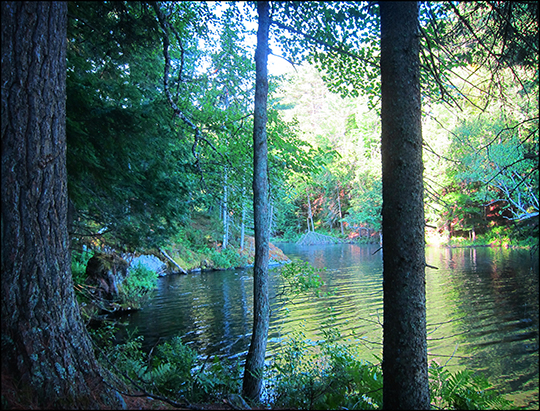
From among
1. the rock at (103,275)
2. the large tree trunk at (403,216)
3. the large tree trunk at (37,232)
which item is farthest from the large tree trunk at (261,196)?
the rock at (103,275)

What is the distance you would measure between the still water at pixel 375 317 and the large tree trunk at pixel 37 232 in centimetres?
280

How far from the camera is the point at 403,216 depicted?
123 inches

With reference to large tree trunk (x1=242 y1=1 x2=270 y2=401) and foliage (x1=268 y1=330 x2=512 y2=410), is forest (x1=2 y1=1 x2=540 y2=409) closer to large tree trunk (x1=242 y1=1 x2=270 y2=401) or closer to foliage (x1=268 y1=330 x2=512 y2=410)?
large tree trunk (x1=242 y1=1 x2=270 y2=401)

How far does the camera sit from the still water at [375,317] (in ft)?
23.5

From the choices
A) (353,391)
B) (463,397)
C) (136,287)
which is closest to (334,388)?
(353,391)

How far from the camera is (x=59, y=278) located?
2.96 m

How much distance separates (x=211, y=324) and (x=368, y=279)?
8966 millimetres

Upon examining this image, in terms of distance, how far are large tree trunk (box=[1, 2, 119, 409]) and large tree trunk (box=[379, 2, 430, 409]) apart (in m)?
2.47

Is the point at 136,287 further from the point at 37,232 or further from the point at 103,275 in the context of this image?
the point at 37,232

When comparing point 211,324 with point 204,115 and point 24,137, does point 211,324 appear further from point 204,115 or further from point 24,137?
point 24,137

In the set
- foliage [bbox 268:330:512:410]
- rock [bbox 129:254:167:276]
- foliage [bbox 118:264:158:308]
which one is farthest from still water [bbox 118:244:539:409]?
rock [bbox 129:254:167:276]

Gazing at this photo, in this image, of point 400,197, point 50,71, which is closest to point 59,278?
point 50,71

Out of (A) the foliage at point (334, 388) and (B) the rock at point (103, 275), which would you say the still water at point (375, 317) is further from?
(B) the rock at point (103, 275)

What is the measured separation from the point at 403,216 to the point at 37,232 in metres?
3.07
